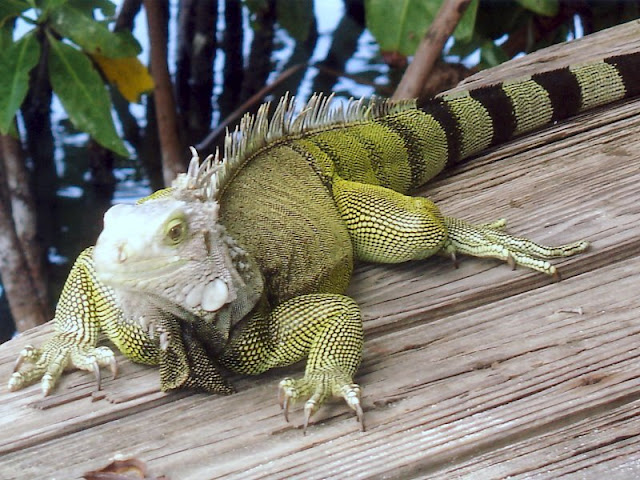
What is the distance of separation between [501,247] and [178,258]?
2.87 feet

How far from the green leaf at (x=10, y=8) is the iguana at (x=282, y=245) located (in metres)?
1.28

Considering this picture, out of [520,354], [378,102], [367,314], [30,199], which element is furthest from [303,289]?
[30,199]

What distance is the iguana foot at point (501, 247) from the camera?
6.11 ft

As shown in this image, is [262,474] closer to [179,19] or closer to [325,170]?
[325,170]

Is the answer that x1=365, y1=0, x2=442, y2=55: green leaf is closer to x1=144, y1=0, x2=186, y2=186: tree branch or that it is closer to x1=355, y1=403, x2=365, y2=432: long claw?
x1=144, y1=0, x2=186, y2=186: tree branch

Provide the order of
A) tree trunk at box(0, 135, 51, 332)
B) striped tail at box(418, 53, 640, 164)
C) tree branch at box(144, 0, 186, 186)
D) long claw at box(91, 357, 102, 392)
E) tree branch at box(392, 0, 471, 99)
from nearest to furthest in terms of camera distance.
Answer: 1. long claw at box(91, 357, 102, 392)
2. striped tail at box(418, 53, 640, 164)
3. tree branch at box(392, 0, 471, 99)
4. tree trunk at box(0, 135, 51, 332)
5. tree branch at box(144, 0, 186, 186)

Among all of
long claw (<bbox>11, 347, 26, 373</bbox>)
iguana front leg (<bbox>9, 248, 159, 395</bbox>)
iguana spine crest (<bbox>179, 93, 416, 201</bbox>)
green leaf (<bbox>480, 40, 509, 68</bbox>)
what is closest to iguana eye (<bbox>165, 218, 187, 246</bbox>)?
iguana spine crest (<bbox>179, 93, 416, 201</bbox>)

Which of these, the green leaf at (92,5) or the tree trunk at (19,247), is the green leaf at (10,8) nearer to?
the green leaf at (92,5)

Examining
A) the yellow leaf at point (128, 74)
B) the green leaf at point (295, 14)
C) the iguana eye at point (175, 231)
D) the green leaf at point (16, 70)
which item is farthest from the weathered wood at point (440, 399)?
the green leaf at point (295, 14)

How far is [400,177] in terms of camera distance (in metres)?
2.31

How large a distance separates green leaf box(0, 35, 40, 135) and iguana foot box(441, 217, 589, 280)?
1.58 metres

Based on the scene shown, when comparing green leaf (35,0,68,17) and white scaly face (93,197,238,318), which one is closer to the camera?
white scaly face (93,197,238,318)

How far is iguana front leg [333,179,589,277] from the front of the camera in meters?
1.90

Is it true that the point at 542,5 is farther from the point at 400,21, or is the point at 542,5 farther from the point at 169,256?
the point at 169,256
